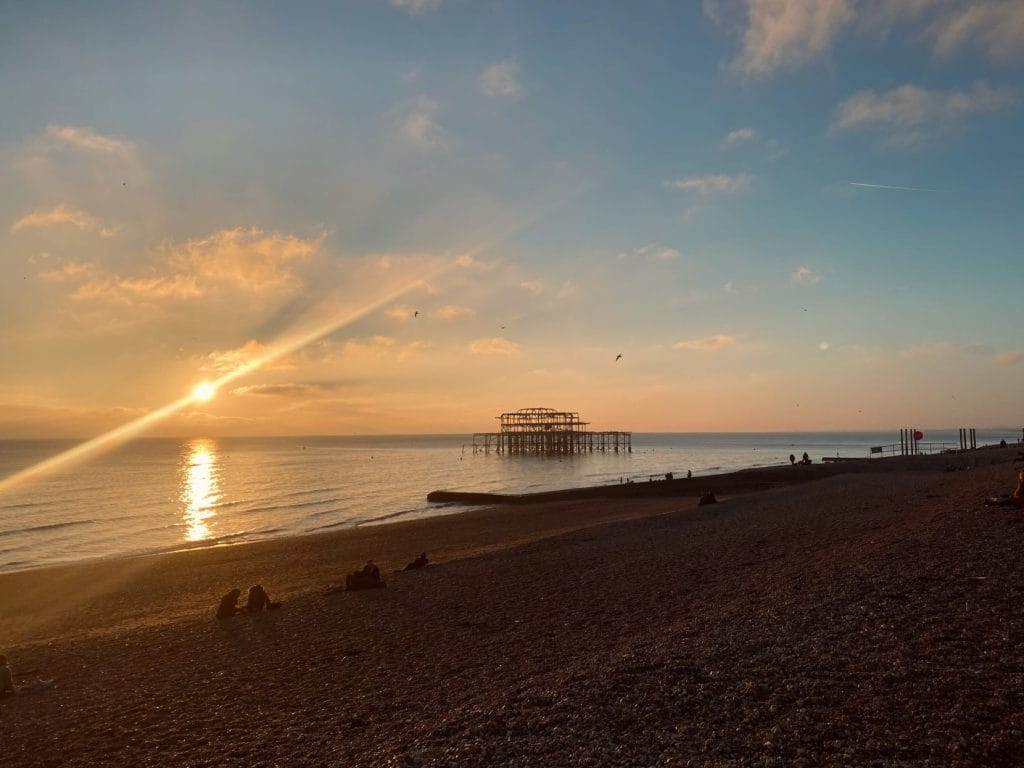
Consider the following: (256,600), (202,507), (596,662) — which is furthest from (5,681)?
(202,507)

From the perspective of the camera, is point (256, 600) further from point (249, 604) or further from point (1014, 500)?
point (1014, 500)

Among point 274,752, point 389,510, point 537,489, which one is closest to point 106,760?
point 274,752

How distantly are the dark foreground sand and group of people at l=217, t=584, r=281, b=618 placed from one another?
411 mm

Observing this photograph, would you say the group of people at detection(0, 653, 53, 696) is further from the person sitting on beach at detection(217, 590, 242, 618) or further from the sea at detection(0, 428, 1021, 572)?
the sea at detection(0, 428, 1021, 572)

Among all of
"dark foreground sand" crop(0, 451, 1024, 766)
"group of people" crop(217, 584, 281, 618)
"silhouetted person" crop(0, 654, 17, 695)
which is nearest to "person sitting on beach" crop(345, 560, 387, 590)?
"dark foreground sand" crop(0, 451, 1024, 766)

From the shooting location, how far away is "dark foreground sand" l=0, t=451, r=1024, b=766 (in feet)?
17.7

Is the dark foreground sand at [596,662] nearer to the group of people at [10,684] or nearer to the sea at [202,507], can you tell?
the group of people at [10,684]

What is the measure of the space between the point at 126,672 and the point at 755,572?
10.5 metres

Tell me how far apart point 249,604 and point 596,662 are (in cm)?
905

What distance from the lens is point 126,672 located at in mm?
10062

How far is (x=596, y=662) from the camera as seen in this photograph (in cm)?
→ 748

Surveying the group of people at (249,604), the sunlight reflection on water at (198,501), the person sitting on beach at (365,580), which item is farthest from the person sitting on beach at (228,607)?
the sunlight reflection on water at (198,501)

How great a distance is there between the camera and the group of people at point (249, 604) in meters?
13.3

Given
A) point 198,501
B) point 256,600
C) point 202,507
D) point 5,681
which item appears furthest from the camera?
point 198,501
